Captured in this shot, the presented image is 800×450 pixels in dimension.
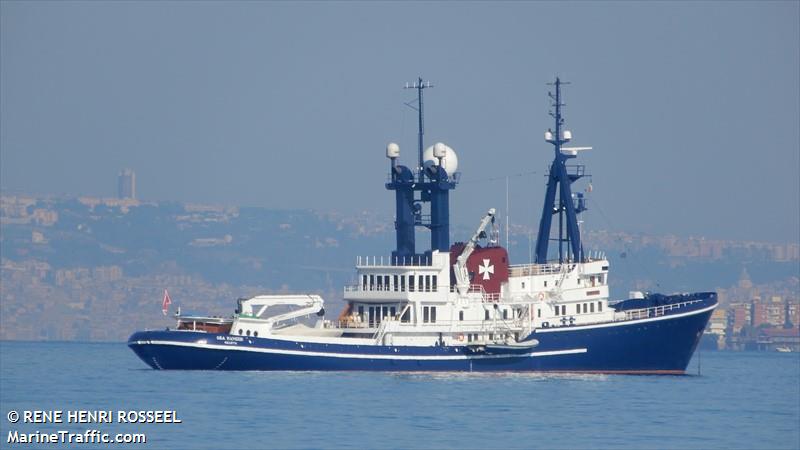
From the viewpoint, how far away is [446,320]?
87.2 m

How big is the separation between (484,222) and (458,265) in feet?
8.02

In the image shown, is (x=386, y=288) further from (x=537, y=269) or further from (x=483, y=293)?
(x=537, y=269)

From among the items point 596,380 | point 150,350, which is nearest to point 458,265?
point 596,380

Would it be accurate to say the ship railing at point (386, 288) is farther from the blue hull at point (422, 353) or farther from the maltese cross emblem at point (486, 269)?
the blue hull at point (422, 353)

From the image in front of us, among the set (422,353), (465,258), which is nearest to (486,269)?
(465,258)

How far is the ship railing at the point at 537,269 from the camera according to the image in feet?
295

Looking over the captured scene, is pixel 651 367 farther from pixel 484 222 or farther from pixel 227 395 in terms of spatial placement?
pixel 227 395

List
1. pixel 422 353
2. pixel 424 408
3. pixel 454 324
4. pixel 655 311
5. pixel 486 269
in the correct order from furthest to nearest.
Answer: pixel 655 311, pixel 486 269, pixel 454 324, pixel 422 353, pixel 424 408

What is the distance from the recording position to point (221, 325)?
86.6m

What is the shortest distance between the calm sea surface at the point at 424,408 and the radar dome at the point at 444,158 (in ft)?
36.1

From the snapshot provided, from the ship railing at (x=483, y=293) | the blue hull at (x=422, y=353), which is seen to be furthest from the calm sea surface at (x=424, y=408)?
the ship railing at (x=483, y=293)

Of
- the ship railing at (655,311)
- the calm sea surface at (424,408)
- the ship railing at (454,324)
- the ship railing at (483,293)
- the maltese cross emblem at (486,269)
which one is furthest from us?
the ship railing at (655,311)

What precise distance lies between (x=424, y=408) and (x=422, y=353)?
13.5 meters

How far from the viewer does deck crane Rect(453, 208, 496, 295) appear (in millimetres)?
88000
